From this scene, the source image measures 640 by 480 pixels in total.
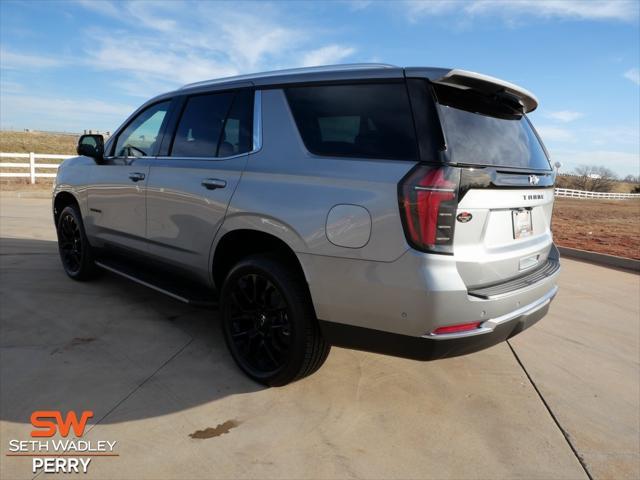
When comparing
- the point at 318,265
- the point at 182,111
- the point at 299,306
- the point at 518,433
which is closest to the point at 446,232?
the point at 318,265

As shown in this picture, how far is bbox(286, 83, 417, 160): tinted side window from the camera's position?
238 cm

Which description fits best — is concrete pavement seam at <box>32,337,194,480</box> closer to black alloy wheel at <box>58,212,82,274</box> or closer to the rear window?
black alloy wheel at <box>58,212,82,274</box>

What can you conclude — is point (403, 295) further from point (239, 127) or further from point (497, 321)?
point (239, 127)

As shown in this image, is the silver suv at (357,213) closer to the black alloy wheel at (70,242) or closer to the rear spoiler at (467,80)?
the rear spoiler at (467,80)

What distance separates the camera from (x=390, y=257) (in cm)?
229

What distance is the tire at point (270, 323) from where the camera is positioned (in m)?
2.67

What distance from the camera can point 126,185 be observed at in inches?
159

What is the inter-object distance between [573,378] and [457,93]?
2291mm

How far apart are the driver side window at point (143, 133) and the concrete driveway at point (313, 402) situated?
4.66 ft

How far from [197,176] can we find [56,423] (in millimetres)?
1740

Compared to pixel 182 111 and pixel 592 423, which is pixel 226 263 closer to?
pixel 182 111

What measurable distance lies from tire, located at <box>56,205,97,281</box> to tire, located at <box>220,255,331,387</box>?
7.84 ft

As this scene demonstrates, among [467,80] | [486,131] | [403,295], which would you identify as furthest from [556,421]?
[467,80]

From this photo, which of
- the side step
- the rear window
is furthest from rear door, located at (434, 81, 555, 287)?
the side step
